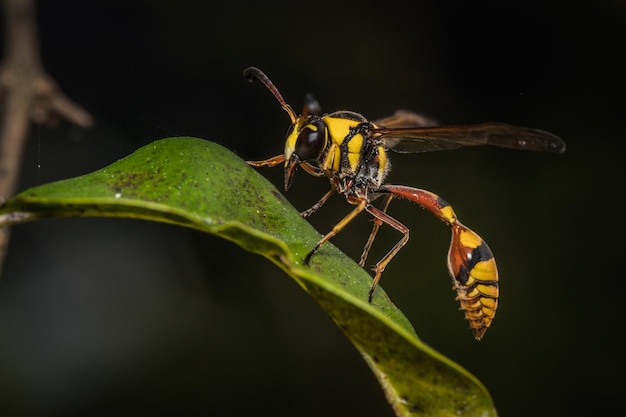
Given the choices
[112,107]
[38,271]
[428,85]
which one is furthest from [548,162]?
[38,271]

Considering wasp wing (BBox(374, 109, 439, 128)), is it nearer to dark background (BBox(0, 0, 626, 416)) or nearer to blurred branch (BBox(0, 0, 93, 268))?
dark background (BBox(0, 0, 626, 416))

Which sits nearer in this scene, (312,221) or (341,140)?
(341,140)

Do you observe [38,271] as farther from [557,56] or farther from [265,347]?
[557,56]

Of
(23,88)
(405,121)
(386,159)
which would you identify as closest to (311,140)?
(386,159)

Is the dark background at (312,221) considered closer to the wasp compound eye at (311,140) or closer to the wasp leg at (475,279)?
the wasp leg at (475,279)

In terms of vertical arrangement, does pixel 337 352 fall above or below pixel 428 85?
below

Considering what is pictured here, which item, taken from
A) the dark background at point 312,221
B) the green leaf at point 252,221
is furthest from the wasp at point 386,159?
the dark background at point 312,221

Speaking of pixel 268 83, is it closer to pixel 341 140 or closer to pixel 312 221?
pixel 341 140

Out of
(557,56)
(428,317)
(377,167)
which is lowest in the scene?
(428,317)
